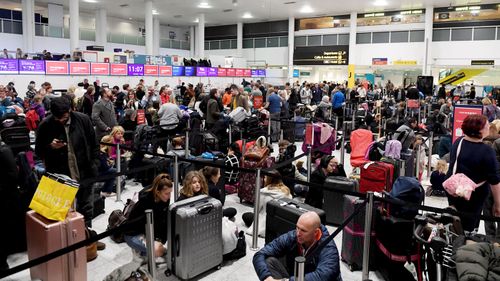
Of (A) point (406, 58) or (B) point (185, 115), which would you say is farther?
(A) point (406, 58)

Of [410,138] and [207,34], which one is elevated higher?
[207,34]

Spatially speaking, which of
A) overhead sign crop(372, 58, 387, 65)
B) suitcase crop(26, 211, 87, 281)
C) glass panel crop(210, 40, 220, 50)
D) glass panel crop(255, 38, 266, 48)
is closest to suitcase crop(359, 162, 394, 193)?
suitcase crop(26, 211, 87, 281)

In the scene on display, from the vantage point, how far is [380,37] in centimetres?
2911

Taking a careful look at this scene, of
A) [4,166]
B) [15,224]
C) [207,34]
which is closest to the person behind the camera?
[4,166]

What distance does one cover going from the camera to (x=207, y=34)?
A: 40000 millimetres

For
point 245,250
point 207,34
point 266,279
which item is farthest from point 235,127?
point 207,34

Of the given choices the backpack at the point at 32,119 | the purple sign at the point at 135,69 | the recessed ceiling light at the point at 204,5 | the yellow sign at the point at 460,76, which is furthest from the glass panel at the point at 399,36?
the backpack at the point at 32,119

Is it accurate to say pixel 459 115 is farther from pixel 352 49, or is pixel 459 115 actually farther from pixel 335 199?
pixel 352 49

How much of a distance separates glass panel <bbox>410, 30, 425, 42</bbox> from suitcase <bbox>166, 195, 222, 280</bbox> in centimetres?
2669

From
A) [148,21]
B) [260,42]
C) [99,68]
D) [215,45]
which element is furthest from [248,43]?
[99,68]

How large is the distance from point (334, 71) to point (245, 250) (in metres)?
31.1

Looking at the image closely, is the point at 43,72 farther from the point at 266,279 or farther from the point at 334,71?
the point at 334,71

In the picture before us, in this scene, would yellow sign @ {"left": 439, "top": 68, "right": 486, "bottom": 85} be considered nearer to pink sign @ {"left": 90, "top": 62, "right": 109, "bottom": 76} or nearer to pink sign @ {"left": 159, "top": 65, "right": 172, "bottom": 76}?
pink sign @ {"left": 159, "top": 65, "right": 172, "bottom": 76}

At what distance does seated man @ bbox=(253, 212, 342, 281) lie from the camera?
126 inches
